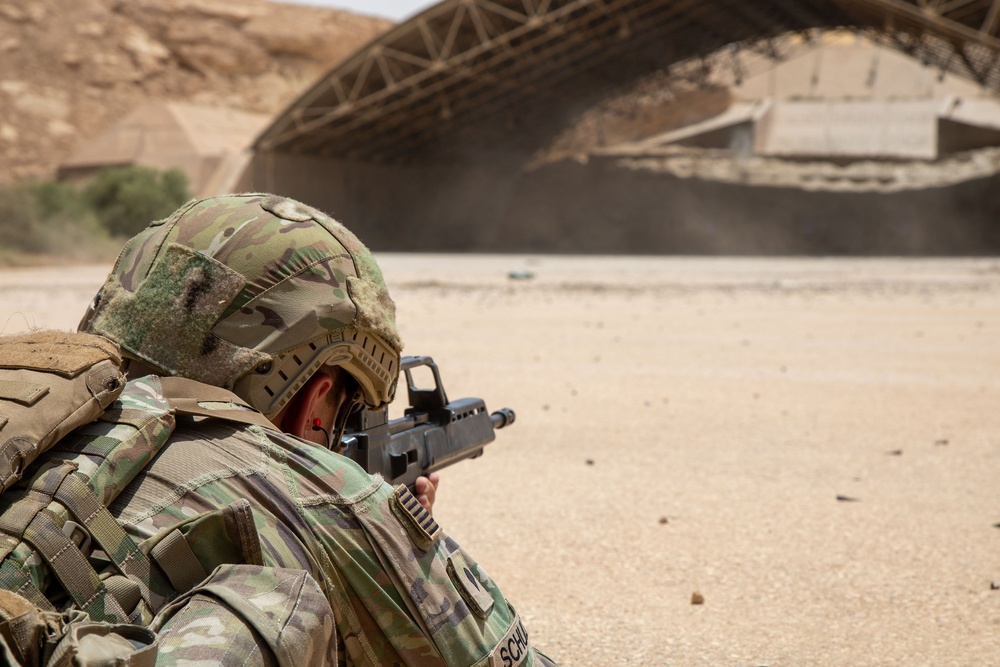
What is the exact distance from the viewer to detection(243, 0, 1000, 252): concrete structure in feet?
73.9

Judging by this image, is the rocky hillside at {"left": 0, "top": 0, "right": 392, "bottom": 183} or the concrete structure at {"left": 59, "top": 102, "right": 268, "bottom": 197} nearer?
the concrete structure at {"left": 59, "top": 102, "right": 268, "bottom": 197}

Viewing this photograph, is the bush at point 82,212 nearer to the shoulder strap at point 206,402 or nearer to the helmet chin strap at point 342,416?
the helmet chin strap at point 342,416

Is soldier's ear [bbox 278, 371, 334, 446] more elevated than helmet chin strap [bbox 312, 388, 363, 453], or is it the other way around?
soldier's ear [bbox 278, 371, 334, 446]

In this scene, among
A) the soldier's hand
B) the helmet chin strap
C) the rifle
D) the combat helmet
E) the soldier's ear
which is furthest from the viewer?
the rifle

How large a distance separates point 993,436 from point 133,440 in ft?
19.8

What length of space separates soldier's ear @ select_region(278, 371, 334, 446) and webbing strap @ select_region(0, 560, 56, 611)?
0.66 m

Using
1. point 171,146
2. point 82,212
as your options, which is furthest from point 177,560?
point 171,146

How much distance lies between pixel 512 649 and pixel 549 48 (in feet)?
78.0

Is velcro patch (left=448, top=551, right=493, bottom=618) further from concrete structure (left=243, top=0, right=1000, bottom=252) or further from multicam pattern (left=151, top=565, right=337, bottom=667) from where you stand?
concrete structure (left=243, top=0, right=1000, bottom=252)

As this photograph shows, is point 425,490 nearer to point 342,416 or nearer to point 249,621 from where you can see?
point 342,416

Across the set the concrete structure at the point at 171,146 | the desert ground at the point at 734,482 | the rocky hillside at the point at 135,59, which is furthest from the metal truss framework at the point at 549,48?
the desert ground at the point at 734,482

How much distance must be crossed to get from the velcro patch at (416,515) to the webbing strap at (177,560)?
1.06 feet

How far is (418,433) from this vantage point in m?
2.73

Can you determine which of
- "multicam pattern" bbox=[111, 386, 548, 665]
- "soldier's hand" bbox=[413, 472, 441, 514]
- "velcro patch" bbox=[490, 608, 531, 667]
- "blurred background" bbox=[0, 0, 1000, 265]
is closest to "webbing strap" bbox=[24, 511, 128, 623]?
"multicam pattern" bbox=[111, 386, 548, 665]
